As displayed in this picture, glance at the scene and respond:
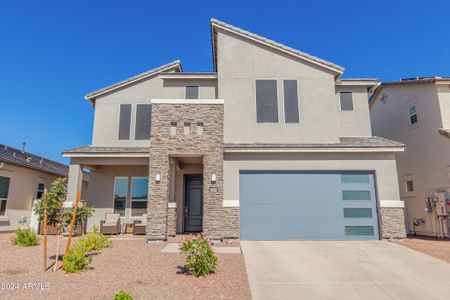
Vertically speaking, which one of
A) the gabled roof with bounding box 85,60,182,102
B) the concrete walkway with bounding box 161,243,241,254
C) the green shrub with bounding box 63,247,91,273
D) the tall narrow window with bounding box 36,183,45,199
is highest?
the gabled roof with bounding box 85,60,182,102

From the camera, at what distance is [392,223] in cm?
1057

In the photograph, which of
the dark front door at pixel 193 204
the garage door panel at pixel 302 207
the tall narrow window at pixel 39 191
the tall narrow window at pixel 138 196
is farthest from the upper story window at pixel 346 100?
the tall narrow window at pixel 39 191

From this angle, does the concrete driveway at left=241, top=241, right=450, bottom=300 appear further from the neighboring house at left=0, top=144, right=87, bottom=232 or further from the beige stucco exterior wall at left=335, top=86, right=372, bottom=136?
the neighboring house at left=0, top=144, right=87, bottom=232

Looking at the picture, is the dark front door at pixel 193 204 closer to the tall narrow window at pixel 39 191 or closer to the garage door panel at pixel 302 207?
the garage door panel at pixel 302 207

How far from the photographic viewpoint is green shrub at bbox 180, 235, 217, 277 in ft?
19.7

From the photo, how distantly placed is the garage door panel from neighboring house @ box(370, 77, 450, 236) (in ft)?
12.4

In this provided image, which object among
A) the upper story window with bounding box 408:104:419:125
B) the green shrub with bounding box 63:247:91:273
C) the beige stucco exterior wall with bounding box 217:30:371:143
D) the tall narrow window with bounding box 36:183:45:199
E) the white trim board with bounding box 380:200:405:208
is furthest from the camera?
the tall narrow window with bounding box 36:183:45:199

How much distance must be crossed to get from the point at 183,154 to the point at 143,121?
161 inches

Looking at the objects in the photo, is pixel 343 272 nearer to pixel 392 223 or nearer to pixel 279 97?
pixel 392 223

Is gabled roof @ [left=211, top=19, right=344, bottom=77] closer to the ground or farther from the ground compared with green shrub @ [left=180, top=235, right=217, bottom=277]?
farther from the ground

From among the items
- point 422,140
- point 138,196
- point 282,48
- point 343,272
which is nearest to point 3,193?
point 138,196

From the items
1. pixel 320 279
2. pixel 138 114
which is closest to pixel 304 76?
pixel 138 114

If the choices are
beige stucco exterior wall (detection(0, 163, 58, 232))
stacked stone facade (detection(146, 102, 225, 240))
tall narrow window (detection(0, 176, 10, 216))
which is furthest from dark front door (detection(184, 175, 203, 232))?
tall narrow window (detection(0, 176, 10, 216))

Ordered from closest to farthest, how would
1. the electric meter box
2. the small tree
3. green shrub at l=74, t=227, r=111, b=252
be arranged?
the small tree, green shrub at l=74, t=227, r=111, b=252, the electric meter box
